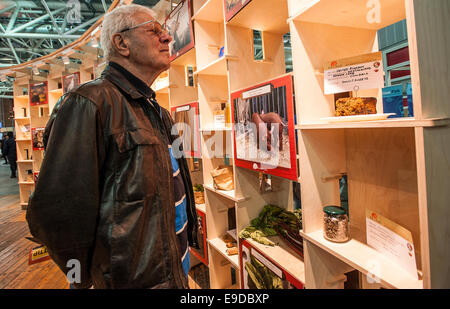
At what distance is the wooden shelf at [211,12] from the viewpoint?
209 cm

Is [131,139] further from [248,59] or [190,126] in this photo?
[190,126]

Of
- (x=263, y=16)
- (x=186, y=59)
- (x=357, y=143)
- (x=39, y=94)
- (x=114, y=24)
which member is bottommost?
(x=357, y=143)

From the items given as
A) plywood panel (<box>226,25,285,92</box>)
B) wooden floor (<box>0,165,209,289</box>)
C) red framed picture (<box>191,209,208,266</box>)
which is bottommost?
wooden floor (<box>0,165,209,289</box>)

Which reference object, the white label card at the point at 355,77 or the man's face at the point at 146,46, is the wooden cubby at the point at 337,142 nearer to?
the white label card at the point at 355,77

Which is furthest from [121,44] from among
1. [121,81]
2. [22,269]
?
[22,269]

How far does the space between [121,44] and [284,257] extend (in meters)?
1.58

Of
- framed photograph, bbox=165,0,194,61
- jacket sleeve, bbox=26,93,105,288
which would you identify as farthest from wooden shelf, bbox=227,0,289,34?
jacket sleeve, bbox=26,93,105,288

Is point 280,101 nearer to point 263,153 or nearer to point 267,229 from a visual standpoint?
point 263,153

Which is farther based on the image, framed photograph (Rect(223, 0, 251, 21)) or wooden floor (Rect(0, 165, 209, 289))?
wooden floor (Rect(0, 165, 209, 289))

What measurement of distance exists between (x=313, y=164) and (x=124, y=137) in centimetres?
93

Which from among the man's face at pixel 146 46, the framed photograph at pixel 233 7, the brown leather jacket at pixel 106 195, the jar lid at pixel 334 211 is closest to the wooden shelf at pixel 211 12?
the framed photograph at pixel 233 7

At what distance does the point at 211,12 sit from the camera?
223cm

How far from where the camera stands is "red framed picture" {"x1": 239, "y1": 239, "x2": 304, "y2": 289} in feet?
4.92

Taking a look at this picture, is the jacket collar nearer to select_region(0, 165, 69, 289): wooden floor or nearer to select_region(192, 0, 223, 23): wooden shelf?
select_region(192, 0, 223, 23): wooden shelf
